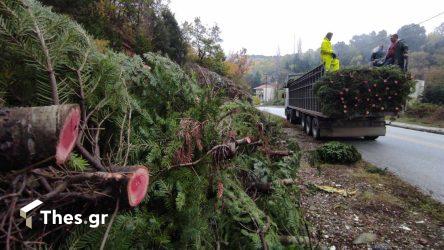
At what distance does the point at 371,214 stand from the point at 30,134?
366cm

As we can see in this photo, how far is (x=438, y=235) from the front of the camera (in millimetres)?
3260

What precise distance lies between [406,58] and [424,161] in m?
4.20

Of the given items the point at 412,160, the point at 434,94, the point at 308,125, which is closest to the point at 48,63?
the point at 412,160

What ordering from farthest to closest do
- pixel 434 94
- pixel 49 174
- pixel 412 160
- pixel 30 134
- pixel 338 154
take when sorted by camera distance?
pixel 434 94 → pixel 412 160 → pixel 338 154 → pixel 49 174 → pixel 30 134

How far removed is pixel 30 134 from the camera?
3.97 ft

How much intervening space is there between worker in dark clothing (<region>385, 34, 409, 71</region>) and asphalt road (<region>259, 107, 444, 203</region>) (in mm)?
2404

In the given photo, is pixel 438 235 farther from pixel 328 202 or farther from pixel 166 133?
pixel 166 133

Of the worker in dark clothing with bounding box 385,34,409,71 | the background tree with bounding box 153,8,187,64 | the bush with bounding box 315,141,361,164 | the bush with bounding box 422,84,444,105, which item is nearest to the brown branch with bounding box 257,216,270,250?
the bush with bounding box 315,141,361,164

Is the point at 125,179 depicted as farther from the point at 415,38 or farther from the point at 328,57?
the point at 415,38

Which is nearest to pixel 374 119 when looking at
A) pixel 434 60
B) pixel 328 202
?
pixel 328 202

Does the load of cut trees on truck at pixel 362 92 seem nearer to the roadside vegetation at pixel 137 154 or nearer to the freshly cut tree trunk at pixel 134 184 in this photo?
the roadside vegetation at pixel 137 154

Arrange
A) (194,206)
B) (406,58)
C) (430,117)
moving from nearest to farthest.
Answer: (194,206), (406,58), (430,117)

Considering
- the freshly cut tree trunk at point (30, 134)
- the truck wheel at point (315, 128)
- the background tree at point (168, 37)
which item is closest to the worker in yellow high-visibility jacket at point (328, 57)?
the truck wheel at point (315, 128)

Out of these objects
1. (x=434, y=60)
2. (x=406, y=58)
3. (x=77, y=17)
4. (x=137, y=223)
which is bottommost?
(x=137, y=223)
